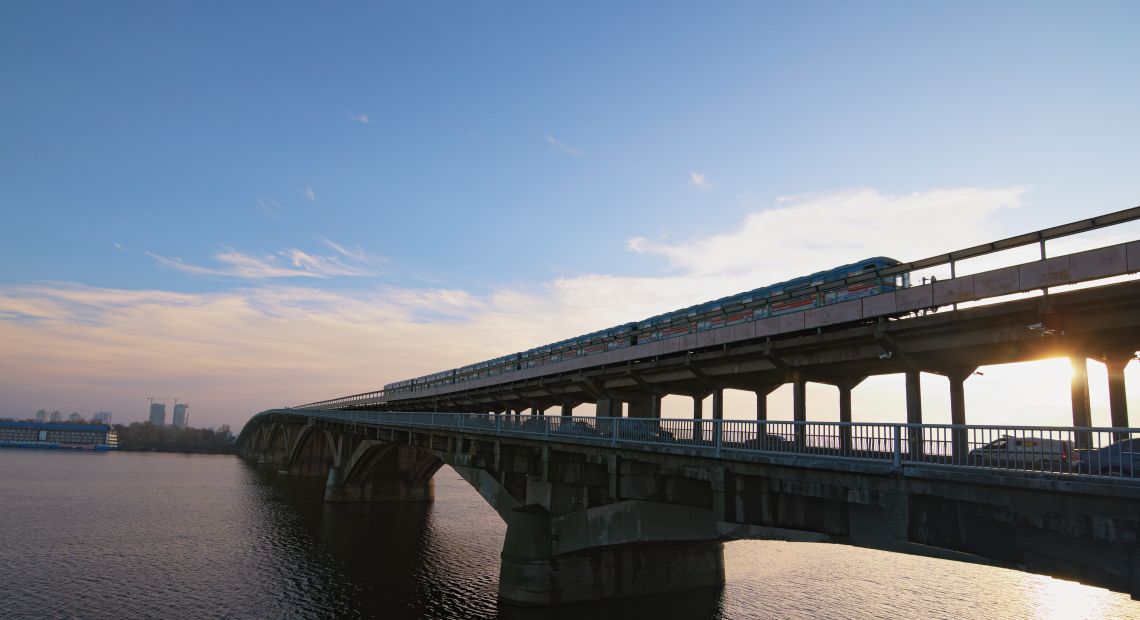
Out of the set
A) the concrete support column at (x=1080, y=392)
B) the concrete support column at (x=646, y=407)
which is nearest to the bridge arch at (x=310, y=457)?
the concrete support column at (x=646, y=407)

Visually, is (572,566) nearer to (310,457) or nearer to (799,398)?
(799,398)

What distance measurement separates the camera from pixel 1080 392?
18.2 m

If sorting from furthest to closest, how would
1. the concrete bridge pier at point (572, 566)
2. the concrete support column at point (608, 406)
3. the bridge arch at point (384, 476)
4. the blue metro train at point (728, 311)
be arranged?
the bridge arch at point (384, 476) → the concrete support column at point (608, 406) → the concrete bridge pier at point (572, 566) → the blue metro train at point (728, 311)

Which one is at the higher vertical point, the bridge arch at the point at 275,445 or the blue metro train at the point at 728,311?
the blue metro train at the point at 728,311

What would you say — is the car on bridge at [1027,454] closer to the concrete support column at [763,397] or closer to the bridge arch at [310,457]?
the concrete support column at [763,397]

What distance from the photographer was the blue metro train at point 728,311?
24.1 meters

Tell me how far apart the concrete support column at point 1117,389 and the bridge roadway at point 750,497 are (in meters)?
5.07

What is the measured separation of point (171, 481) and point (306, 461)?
2418cm

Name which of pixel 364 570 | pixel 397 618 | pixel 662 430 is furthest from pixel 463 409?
pixel 662 430

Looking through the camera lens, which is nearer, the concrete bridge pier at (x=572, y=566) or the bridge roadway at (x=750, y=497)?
the bridge roadway at (x=750, y=497)

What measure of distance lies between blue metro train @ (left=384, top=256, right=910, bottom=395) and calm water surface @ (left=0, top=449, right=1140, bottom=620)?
44.9ft

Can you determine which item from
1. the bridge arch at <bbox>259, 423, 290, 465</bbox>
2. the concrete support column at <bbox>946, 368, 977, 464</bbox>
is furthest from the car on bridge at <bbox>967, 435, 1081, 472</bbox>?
the bridge arch at <bbox>259, 423, 290, 465</bbox>

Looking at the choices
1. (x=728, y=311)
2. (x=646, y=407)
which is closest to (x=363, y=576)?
(x=646, y=407)

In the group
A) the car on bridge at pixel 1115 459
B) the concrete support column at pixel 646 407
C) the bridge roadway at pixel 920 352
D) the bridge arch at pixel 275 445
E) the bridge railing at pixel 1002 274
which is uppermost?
the bridge railing at pixel 1002 274
